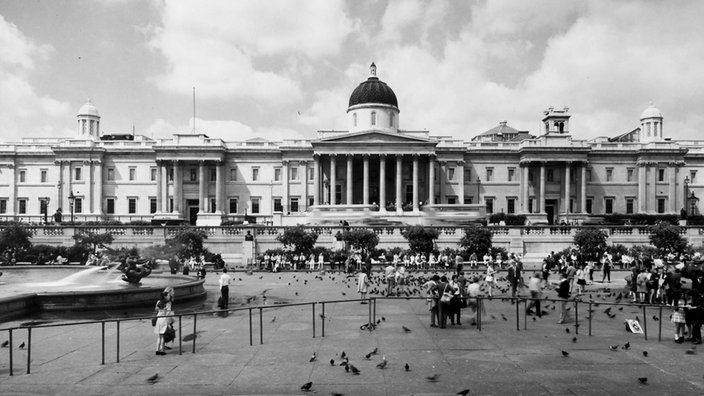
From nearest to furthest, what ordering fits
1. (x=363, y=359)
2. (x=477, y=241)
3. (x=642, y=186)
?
1. (x=363, y=359)
2. (x=477, y=241)
3. (x=642, y=186)

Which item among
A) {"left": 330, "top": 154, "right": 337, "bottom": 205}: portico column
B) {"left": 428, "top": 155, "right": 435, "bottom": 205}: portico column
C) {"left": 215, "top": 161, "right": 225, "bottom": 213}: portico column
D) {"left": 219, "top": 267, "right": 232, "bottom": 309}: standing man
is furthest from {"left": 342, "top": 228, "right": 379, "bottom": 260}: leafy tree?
{"left": 215, "top": 161, "right": 225, "bottom": 213}: portico column

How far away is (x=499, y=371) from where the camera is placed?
1172 centimetres

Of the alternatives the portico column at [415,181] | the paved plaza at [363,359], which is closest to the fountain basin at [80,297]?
the paved plaza at [363,359]

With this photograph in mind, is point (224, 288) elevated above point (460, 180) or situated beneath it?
situated beneath

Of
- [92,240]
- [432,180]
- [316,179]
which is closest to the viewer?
[92,240]

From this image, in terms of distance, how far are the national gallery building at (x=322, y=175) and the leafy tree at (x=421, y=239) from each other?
32564 millimetres

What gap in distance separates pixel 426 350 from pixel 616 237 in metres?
40.5

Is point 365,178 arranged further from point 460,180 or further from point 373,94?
point 460,180

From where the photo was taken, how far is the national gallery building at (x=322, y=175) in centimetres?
7862

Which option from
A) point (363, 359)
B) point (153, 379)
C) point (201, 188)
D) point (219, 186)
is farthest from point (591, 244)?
point (201, 188)

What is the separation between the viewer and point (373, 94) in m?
80.1

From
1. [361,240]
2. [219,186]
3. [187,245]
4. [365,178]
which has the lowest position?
[187,245]

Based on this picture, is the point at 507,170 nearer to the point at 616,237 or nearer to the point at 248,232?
the point at 616,237

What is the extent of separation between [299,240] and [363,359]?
30.6 meters
